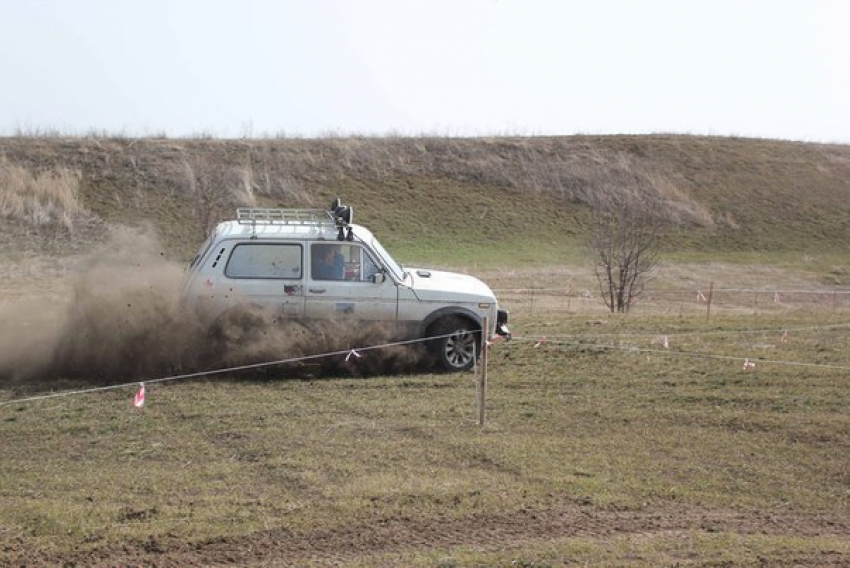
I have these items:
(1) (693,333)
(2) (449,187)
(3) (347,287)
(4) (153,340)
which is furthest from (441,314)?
(2) (449,187)

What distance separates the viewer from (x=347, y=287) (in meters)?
12.2

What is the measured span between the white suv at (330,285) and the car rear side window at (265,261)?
1 centimetres

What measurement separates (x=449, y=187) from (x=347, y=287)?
4231 centimetres

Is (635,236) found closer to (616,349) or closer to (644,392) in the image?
(616,349)

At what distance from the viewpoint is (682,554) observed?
6148 millimetres

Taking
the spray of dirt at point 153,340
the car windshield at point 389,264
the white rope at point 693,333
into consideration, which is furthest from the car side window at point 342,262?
the white rope at point 693,333

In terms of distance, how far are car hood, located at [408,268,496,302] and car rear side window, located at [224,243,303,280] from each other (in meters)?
1.59

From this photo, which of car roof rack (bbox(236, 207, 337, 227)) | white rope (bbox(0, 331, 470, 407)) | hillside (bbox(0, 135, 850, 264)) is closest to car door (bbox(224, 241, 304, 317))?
car roof rack (bbox(236, 207, 337, 227))

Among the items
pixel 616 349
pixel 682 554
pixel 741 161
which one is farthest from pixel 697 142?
pixel 682 554

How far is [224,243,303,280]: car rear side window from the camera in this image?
39.4 feet

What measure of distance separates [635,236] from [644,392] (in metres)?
18.4

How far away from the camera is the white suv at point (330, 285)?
39.3ft

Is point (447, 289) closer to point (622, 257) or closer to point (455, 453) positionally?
point (455, 453)

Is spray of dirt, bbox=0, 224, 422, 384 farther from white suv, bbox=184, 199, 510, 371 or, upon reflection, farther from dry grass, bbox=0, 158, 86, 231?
dry grass, bbox=0, 158, 86, 231
